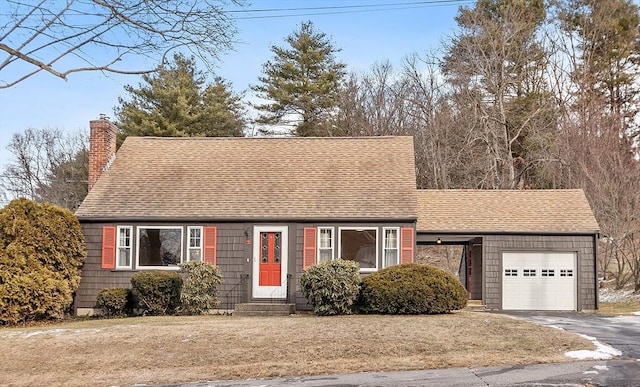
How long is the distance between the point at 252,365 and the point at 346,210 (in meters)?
9.00

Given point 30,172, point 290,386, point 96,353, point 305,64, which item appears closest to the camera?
point 290,386

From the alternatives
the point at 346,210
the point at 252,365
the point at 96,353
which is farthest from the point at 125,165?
the point at 252,365

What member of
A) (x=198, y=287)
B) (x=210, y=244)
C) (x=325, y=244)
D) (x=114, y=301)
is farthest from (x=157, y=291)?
(x=325, y=244)

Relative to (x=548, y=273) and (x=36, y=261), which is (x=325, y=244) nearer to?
(x=548, y=273)

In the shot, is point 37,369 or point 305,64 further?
point 305,64

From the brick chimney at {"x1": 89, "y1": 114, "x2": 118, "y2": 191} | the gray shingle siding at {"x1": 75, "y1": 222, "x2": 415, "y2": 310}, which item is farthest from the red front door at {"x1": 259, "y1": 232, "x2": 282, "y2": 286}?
the brick chimney at {"x1": 89, "y1": 114, "x2": 118, "y2": 191}

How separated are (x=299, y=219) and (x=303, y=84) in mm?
20953

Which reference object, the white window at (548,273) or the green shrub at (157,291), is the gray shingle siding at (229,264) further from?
the white window at (548,273)

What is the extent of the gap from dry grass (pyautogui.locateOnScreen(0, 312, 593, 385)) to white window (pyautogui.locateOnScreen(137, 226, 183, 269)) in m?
4.67

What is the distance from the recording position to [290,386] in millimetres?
9570

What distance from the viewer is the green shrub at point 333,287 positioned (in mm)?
16781

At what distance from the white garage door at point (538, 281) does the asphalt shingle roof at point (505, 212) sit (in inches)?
34.4

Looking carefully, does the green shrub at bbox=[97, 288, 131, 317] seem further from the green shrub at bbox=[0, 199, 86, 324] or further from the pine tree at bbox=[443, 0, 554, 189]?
the pine tree at bbox=[443, 0, 554, 189]

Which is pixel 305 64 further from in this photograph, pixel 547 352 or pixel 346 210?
pixel 547 352
